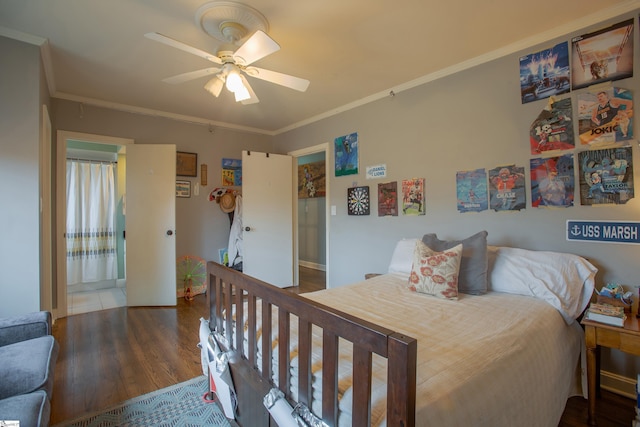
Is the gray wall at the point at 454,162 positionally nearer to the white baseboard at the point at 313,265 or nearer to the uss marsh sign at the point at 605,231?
the uss marsh sign at the point at 605,231

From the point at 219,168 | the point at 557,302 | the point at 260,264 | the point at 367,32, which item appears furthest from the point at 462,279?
the point at 219,168

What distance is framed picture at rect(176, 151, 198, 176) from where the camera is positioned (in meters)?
3.88

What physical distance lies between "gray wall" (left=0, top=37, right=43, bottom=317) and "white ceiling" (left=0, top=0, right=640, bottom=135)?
0.25 metres

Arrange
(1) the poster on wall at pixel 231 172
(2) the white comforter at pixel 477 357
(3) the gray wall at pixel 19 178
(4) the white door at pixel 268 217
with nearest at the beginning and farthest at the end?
1. (2) the white comforter at pixel 477 357
2. (3) the gray wall at pixel 19 178
3. (4) the white door at pixel 268 217
4. (1) the poster on wall at pixel 231 172

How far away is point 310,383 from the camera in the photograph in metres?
1.02

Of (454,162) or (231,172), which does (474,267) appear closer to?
(454,162)

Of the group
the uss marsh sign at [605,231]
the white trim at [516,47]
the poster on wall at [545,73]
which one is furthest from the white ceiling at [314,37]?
the uss marsh sign at [605,231]

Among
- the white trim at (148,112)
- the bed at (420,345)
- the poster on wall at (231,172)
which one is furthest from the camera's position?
the poster on wall at (231,172)

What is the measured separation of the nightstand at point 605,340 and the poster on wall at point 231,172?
4065 millimetres

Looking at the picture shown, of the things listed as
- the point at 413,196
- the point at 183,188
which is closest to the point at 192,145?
the point at 183,188

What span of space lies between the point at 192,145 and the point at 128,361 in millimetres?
2748

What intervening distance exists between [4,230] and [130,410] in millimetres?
1501

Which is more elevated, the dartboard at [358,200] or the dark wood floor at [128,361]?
the dartboard at [358,200]

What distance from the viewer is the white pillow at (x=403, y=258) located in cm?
248
